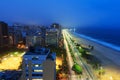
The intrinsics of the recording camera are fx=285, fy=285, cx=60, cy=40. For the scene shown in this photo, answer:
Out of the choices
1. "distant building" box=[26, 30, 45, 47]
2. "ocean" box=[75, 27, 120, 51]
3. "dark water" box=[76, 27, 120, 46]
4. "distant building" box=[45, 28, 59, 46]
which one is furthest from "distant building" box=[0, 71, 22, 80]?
"dark water" box=[76, 27, 120, 46]

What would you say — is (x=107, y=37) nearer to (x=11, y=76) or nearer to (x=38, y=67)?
(x=38, y=67)

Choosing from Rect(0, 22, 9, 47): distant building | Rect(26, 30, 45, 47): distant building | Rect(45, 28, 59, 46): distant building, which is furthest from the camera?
Rect(45, 28, 59, 46): distant building

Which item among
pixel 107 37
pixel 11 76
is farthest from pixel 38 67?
pixel 107 37

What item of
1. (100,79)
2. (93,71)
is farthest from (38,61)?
(93,71)

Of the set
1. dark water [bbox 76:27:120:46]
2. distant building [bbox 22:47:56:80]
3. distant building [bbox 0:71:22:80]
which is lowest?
dark water [bbox 76:27:120:46]

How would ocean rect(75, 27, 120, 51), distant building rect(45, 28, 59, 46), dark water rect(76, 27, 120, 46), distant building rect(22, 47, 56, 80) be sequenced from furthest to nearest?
1. dark water rect(76, 27, 120, 46)
2. ocean rect(75, 27, 120, 51)
3. distant building rect(45, 28, 59, 46)
4. distant building rect(22, 47, 56, 80)

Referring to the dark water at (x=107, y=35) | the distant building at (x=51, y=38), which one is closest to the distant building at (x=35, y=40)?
the distant building at (x=51, y=38)

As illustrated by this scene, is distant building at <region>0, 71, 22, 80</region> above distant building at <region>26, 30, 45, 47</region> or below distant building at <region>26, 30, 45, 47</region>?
above

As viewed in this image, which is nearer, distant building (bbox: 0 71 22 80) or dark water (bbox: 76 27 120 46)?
distant building (bbox: 0 71 22 80)

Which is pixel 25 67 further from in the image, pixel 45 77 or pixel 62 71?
pixel 62 71

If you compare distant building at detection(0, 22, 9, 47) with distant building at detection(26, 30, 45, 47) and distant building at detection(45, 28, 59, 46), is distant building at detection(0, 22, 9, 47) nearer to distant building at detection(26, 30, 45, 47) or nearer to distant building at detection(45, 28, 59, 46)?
distant building at detection(26, 30, 45, 47)

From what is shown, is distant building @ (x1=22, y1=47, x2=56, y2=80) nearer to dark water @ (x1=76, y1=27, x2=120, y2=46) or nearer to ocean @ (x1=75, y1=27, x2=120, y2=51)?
ocean @ (x1=75, y1=27, x2=120, y2=51)
